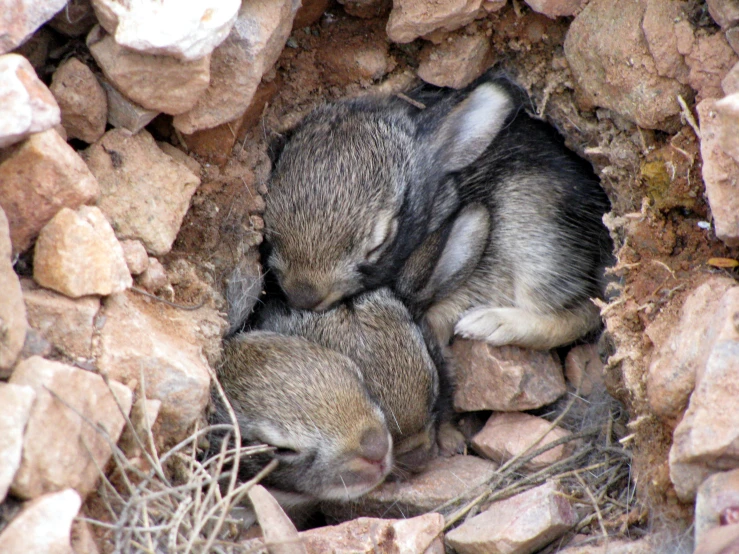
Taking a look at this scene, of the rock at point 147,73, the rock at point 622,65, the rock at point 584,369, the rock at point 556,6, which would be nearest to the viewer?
the rock at point 147,73

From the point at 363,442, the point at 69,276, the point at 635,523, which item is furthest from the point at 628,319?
the point at 69,276

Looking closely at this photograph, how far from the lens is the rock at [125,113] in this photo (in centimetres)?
304

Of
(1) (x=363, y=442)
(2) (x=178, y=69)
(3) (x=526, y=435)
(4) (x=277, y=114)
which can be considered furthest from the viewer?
(4) (x=277, y=114)

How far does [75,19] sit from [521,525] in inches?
99.0

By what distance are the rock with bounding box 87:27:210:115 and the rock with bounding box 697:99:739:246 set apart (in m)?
1.86

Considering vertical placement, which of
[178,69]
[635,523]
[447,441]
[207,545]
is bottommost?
[447,441]

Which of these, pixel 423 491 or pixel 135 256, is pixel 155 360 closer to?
pixel 135 256

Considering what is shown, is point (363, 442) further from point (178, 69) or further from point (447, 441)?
point (178, 69)

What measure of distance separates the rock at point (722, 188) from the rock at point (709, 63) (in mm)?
277

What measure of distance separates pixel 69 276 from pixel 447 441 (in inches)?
82.4

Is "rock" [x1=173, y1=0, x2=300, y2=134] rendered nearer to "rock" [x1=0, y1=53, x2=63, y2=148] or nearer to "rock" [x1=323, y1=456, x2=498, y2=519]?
"rock" [x1=0, y1=53, x2=63, y2=148]

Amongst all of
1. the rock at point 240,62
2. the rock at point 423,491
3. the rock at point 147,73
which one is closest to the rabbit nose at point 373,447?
the rock at point 423,491

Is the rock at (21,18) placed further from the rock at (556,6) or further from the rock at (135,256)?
the rock at (556,6)

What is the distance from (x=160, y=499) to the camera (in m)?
2.59
